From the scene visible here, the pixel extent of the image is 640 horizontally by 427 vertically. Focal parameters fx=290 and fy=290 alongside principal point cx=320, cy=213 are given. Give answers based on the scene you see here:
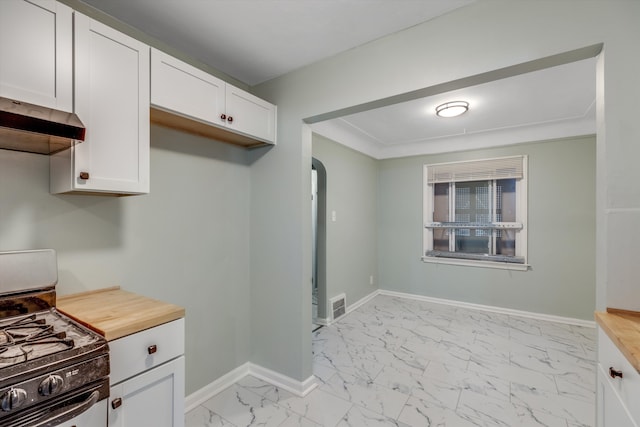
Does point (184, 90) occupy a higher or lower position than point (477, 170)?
higher

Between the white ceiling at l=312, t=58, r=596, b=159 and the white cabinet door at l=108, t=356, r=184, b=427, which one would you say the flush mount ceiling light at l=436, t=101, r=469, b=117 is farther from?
the white cabinet door at l=108, t=356, r=184, b=427

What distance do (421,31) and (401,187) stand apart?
10.5 ft

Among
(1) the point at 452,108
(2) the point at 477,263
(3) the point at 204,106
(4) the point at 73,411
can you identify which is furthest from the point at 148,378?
(2) the point at 477,263

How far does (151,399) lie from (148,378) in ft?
0.34

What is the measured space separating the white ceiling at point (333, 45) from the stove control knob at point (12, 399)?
1811mm

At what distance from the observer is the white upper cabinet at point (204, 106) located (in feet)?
5.35

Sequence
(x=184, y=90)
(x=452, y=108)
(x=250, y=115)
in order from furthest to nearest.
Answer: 1. (x=452, y=108)
2. (x=250, y=115)
3. (x=184, y=90)

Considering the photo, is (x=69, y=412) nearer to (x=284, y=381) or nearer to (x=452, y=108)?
(x=284, y=381)

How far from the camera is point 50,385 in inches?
36.6

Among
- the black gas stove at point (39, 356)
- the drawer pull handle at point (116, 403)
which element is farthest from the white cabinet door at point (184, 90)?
the drawer pull handle at point (116, 403)

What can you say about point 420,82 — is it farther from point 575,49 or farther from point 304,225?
point 304,225

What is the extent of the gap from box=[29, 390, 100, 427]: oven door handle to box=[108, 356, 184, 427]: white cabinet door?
0.11 meters

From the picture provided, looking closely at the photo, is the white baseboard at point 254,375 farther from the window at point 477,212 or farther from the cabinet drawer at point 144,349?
the window at point 477,212

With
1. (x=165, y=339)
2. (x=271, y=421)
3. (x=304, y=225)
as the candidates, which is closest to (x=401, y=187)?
(x=304, y=225)
